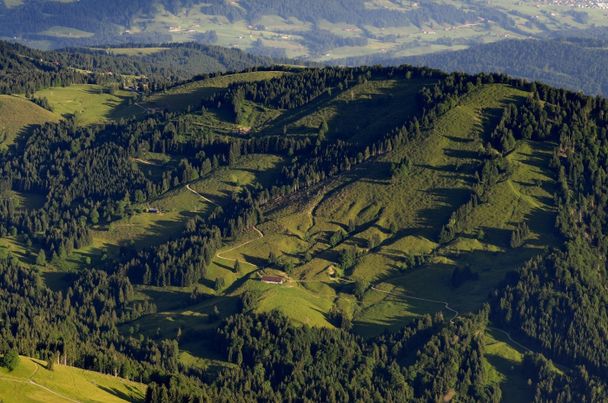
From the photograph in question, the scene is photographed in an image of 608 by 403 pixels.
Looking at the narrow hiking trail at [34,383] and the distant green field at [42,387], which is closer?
the distant green field at [42,387]

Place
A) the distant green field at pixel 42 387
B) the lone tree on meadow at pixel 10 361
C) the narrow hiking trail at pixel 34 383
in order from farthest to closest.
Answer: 1. the lone tree on meadow at pixel 10 361
2. the narrow hiking trail at pixel 34 383
3. the distant green field at pixel 42 387

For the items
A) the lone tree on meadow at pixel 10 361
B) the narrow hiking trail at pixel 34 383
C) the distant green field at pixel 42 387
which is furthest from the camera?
the lone tree on meadow at pixel 10 361

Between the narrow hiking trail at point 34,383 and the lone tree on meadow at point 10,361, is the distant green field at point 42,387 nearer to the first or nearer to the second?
the narrow hiking trail at point 34,383

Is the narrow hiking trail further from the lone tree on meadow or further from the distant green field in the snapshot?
the lone tree on meadow

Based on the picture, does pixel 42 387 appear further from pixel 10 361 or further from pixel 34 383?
pixel 10 361

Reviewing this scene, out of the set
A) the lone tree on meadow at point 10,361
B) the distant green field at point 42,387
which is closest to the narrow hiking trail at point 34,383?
the distant green field at point 42,387

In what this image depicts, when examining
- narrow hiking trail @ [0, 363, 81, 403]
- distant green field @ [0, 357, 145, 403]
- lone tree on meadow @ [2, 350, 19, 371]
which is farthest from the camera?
lone tree on meadow @ [2, 350, 19, 371]

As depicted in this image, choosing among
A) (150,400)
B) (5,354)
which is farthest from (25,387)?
(150,400)

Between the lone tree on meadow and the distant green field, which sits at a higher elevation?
the lone tree on meadow

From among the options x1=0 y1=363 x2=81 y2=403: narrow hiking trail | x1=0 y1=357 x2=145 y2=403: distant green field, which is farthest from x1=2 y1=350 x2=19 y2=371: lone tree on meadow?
x1=0 y1=363 x2=81 y2=403: narrow hiking trail

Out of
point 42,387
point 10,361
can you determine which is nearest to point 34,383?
point 42,387

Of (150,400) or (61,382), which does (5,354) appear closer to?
(61,382)
